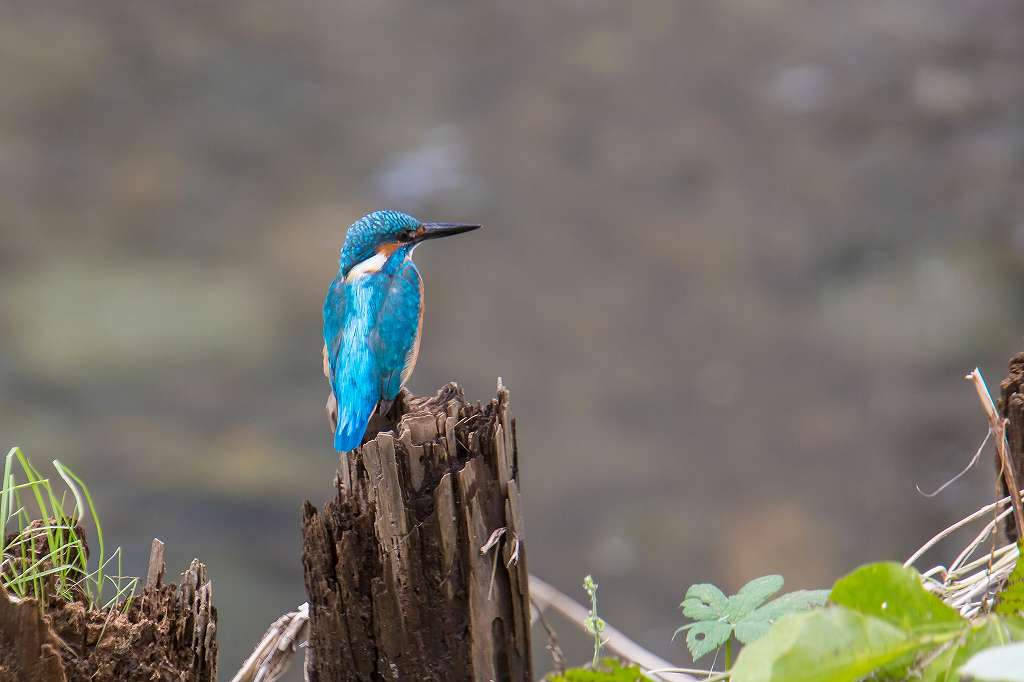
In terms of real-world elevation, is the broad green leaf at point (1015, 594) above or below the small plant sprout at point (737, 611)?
below

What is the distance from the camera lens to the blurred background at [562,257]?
5.05m

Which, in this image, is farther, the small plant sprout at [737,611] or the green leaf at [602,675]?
the small plant sprout at [737,611]

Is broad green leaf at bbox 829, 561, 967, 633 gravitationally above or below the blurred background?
below

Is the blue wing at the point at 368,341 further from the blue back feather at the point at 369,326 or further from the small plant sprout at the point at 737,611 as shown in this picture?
the small plant sprout at the point at 737,611

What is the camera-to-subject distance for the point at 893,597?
1.32 metres

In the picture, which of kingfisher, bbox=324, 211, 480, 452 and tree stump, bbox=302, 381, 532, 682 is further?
kingfisher, bbox=324, 211, 480, 452

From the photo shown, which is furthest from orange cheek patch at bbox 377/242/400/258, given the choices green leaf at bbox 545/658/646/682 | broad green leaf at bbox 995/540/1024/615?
broad green leaf at bbox 995/540/1024/615

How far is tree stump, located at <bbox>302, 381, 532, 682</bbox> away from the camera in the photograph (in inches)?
66.4

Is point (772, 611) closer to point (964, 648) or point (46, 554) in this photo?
point (964, 648)

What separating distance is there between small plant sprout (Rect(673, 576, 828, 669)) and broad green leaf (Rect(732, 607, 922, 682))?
30cm

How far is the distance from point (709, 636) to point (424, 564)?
0.42m

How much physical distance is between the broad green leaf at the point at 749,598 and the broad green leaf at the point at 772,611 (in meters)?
0.01

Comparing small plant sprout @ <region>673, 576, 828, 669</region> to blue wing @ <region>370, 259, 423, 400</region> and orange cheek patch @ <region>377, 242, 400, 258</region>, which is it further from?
orange cheek patch @ <region>377, 242, 400, 258</region>

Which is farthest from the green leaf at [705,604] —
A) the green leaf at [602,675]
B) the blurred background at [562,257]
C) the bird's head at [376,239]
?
the blurred background at [562,257]
